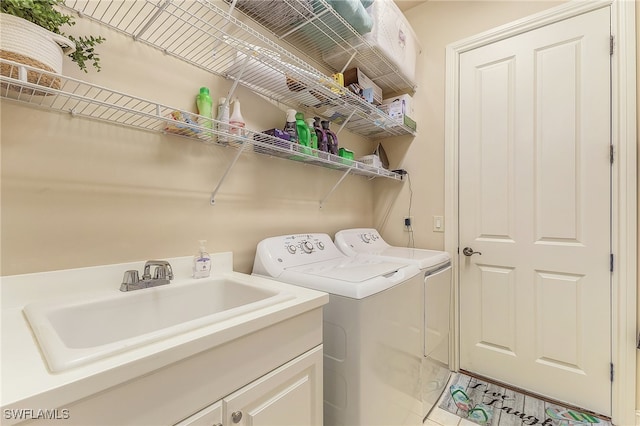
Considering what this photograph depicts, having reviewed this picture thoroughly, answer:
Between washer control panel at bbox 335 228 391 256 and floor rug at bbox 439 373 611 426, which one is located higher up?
washer control panel at bbox 335 228 391 256

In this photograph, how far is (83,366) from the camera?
0.55 meters

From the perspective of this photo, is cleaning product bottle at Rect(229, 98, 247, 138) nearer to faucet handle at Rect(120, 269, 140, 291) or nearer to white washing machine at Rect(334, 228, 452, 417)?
faucet handle at Rect(120, 269, 140, 291)

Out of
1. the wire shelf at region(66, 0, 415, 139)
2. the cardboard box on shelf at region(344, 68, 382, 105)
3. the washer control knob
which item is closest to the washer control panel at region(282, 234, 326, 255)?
the washer control knob

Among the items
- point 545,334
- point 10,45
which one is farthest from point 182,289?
point 545,334

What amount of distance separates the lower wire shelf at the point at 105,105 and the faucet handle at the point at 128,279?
47 centimetres

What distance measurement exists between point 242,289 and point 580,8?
262cm

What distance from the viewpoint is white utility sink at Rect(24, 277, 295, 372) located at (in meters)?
0.61

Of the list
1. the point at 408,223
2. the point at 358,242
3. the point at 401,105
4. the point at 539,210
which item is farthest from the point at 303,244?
the point at 539,210

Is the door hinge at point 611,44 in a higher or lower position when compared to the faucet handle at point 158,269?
higher

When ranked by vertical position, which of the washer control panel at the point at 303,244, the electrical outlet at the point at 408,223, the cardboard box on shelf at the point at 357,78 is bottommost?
the washer control panel at the point at 303,244

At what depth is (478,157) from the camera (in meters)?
2.19

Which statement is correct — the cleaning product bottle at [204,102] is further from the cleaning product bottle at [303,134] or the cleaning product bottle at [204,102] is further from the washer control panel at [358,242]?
the washer control panel at [358,242]

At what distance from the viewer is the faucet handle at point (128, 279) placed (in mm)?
1052

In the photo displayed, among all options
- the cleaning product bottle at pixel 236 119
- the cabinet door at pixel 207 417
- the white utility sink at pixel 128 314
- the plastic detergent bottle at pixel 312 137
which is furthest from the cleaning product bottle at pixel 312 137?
the cabinet door at pixel 207 417
